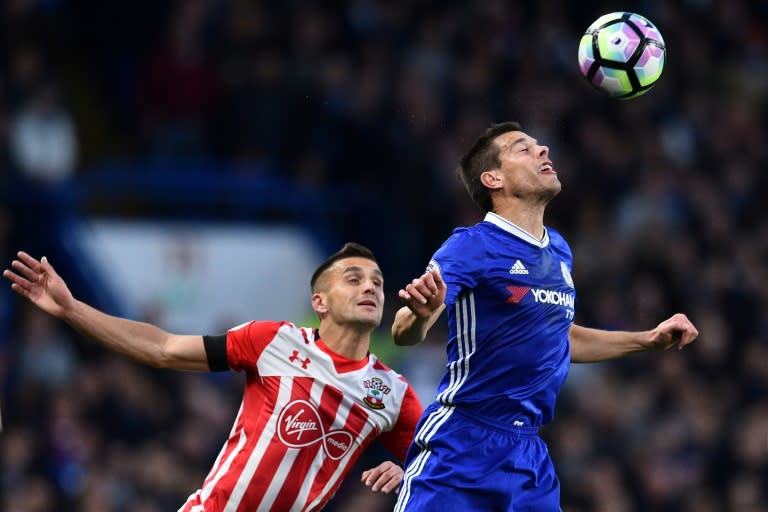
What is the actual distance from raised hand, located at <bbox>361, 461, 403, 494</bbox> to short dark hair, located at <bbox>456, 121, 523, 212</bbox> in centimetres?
128

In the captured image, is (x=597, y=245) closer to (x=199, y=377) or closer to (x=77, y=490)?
(x=199, y=377)

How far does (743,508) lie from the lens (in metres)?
11.2

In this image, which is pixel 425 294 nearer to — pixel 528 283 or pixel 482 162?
pixel 528 283

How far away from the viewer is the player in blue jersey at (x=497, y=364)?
5.73 meters

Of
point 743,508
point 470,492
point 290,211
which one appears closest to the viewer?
point 470,492

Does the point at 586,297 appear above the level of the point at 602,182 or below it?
below

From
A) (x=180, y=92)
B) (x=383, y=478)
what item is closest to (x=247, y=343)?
(x=383, y=478)

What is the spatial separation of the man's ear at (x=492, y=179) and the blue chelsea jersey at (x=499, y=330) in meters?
0.32

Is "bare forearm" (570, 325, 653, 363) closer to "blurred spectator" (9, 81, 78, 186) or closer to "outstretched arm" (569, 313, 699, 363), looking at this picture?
"outstretched arm" (569, 313, 699, 363)

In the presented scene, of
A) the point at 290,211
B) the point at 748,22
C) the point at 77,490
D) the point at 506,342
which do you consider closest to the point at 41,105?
the point at 290,211

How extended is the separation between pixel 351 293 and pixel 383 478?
0.89m

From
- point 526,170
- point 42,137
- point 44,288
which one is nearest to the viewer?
point 44,288

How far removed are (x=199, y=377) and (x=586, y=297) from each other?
3.49 metres

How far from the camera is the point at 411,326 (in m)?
5.53
